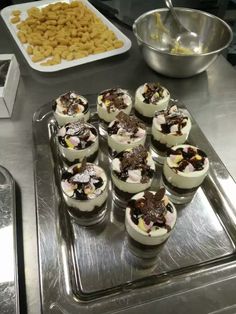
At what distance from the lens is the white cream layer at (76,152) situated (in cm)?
125

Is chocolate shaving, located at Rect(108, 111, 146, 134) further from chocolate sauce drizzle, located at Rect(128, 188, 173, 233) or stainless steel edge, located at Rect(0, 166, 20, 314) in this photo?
stainless steel edge, located at Rect(0, 166, 20, 314)

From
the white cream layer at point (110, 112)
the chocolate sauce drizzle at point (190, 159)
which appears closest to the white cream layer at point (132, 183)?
the chocolate sauce drizzle at point (190, 159)

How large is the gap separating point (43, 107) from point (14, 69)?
276 mm

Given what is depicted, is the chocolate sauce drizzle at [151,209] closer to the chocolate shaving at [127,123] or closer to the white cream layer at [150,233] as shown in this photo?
the white cream layer at [150,233]

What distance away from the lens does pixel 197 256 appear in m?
1.10

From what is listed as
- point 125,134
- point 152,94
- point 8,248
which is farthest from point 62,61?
point 8,248

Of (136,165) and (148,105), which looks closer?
(136,165)

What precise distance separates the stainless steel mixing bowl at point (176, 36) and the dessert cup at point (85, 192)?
29.5 inches

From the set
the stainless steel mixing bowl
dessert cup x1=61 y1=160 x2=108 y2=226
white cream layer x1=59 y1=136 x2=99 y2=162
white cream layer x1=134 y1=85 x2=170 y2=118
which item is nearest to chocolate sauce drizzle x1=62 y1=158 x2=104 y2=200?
dessert cup x1=61 y1=160 x2=108 y2=226

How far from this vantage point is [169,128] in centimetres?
131

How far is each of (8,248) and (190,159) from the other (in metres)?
0.71

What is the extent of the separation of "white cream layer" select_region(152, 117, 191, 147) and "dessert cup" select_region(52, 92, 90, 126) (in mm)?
314

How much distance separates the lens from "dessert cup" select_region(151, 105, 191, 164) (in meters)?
1.31

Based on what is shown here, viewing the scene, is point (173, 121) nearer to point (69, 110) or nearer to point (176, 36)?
point (69, 110)
